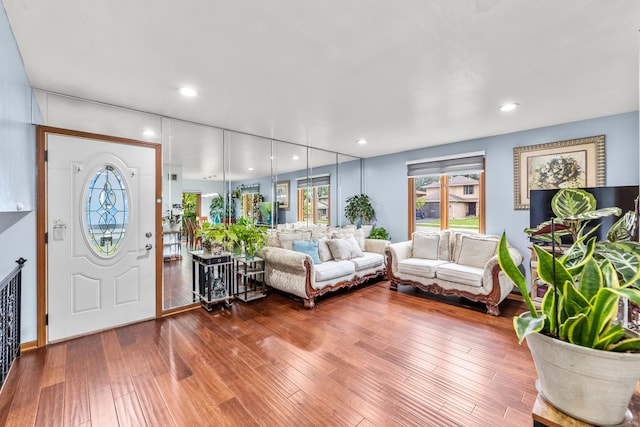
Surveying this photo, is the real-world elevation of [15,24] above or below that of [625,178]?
above

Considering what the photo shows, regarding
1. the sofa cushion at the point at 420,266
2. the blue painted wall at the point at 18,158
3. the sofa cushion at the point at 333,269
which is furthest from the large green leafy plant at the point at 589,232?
the sofa cushion at the point at 420,266

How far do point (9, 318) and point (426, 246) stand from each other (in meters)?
4.75

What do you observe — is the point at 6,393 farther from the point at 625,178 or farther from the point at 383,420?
the point at 625,178

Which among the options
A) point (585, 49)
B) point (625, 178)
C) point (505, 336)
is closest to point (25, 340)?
point (505, 336)

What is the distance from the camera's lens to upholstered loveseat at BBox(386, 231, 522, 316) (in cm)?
353

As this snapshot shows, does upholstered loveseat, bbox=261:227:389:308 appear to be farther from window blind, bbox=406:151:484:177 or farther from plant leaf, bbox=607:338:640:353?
plant leaf, bbox=607:338:640:353

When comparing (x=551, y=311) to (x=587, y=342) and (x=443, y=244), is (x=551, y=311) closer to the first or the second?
(x=587, y=342)

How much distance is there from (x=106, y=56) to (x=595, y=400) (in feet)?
10.4

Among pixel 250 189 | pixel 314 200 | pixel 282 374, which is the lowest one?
pixel 282 374

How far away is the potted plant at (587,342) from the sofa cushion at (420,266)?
10.8 feet

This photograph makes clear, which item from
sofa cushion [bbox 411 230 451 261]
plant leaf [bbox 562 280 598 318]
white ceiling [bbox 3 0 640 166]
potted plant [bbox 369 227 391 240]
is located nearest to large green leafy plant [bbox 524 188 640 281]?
plant leaf [bbox 562 280 598 318]

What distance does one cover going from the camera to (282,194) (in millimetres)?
5414

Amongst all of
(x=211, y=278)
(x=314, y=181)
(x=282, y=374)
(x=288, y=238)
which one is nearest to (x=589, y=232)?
(x=282, y=374)

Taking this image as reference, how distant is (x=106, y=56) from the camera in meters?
2.13
